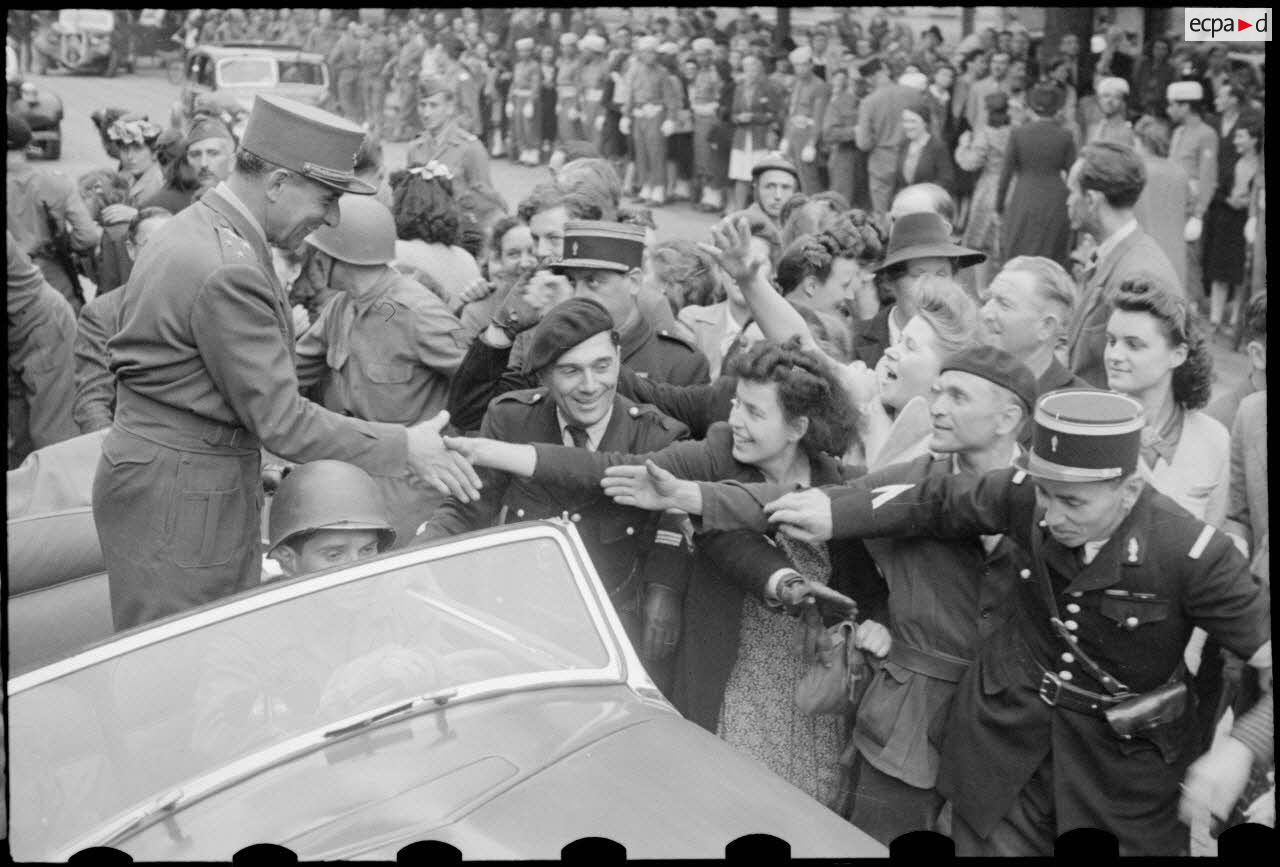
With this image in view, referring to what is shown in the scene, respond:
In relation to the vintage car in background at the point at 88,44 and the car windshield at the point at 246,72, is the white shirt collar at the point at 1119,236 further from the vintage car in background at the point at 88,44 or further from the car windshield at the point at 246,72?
the vintage car in background at the point at 88,44

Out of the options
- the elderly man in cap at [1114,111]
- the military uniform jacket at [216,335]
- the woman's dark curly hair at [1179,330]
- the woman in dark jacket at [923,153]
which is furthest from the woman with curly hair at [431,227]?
the woman in dark jacket at [923,153]

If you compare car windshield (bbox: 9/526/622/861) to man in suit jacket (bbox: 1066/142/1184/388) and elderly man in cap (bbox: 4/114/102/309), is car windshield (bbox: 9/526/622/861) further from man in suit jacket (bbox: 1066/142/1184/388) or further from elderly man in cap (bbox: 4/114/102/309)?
elderly man in cap (bbox: 4/114/102/309)

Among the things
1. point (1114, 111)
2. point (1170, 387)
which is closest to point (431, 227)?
point (1170, 387)

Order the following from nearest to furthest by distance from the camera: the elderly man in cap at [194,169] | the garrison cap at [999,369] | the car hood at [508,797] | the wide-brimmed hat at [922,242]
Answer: the car hood at [508,797] < the garrison cap at [999,369] < the wide-brimmed hat at [922,242] < the elderly man in cap at [194,169]

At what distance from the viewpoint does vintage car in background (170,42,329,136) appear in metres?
21.8

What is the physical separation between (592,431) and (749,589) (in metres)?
0.57

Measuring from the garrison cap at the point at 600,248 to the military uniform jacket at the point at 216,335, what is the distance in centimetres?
127

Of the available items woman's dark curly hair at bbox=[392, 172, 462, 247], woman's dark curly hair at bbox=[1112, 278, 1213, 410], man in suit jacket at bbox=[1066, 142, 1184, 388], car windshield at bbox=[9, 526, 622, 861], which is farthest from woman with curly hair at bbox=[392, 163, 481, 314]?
car windshield at bbox=[9, 526, 622, 861]

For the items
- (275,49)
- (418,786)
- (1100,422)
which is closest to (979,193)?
(1100,422)

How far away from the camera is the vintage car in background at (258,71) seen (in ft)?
71.7

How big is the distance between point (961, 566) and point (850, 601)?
26cm

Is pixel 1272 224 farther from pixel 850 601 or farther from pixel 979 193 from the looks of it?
pixel 979 193

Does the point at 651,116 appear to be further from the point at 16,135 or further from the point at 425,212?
the point at 425,212

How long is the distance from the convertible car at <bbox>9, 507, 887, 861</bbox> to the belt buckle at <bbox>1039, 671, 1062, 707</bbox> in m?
0.68
